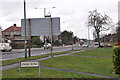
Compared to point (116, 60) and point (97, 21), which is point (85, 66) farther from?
point (97, 21)

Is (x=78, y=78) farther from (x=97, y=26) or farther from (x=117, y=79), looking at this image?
(x=97, y=26)

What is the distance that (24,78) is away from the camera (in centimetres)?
873

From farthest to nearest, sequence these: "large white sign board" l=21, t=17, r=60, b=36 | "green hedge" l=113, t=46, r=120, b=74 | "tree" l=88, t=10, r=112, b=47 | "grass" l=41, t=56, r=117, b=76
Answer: "tree" l=88, t=10, r=112, b=47 < "large white sign board" l=21, t=17, r=60, b=36 < "grass" l=41, t=56, r=117, b=76 < "green hedge" l=113, t=46, r=120, b=74

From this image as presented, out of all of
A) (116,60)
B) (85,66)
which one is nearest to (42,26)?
(85,66)

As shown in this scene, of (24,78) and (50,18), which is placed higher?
(50,18)

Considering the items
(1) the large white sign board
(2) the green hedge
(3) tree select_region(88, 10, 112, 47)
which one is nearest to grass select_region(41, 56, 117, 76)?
(2) the green hedge

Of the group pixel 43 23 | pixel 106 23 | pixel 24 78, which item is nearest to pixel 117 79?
pixel 24 78

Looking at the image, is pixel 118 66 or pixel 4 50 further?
pixel 4 50

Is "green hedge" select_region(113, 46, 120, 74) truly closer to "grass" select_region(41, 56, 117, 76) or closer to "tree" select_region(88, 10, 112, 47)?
"grass" select_region(41, 56, 117, 76)

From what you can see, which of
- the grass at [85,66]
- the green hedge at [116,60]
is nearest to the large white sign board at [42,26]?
the grass at [85,66]

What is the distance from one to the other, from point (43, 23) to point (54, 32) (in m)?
2.14

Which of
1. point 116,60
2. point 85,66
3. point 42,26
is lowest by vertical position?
point 85,66

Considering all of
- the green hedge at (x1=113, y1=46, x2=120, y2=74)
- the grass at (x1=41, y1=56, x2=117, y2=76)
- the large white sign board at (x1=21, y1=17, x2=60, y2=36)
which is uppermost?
the large white sign board at (x1=21, y1=17, x2=60, y2=36)

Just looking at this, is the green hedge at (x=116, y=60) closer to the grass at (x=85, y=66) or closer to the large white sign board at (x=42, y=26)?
the grass at (x=85, y=66)
